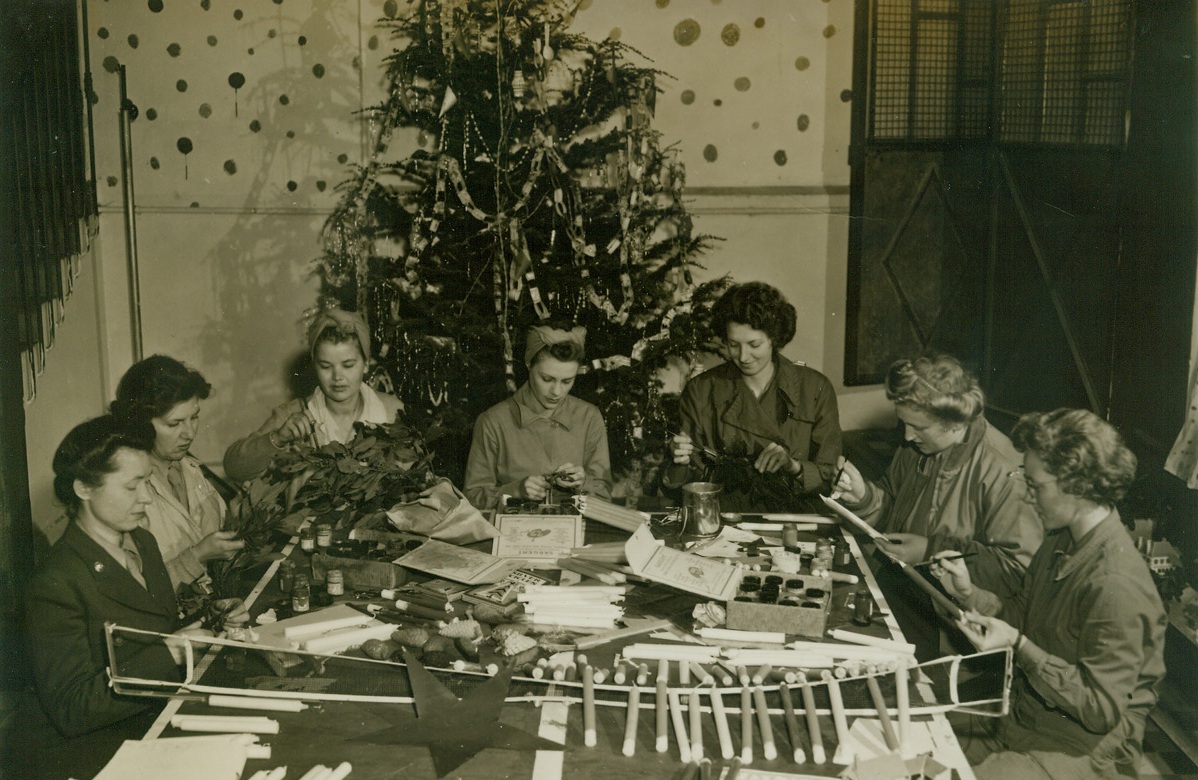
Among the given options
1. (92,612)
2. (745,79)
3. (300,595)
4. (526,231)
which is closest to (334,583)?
(300,595)

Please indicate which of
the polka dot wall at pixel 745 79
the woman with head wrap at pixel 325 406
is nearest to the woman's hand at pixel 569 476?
the woman with head wrap at pixel 325 406

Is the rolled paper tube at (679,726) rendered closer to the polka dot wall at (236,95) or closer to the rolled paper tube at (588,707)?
the rolled paper tube at (588,707)

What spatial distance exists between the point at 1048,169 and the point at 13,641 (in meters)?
4.28

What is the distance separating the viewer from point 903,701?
95.0 inches

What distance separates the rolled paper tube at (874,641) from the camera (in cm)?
268

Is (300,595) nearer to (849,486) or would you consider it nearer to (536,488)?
(536,488)

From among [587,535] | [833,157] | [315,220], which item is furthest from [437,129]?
[587,535]

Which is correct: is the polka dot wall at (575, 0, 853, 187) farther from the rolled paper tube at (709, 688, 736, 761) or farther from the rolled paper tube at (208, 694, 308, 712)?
the rolled paper tube at (208, 694, 308, 712)

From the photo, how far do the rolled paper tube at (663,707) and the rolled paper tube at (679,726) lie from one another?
22 millimetres

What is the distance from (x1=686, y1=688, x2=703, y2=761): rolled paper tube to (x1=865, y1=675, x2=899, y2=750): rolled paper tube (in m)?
0.40

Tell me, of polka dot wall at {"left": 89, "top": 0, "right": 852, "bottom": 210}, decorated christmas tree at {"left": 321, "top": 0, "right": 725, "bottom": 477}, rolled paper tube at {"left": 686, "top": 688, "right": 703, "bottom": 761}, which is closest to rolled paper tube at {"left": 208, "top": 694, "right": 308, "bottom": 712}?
rolled paper tube at {"left": 686, "top": 688, "right": 703, "bottom": 761}

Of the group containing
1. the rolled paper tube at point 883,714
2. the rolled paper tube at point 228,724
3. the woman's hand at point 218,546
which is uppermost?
the woman's hand at point 218,546

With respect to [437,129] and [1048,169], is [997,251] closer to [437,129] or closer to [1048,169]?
[1048,169]

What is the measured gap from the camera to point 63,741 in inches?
105
